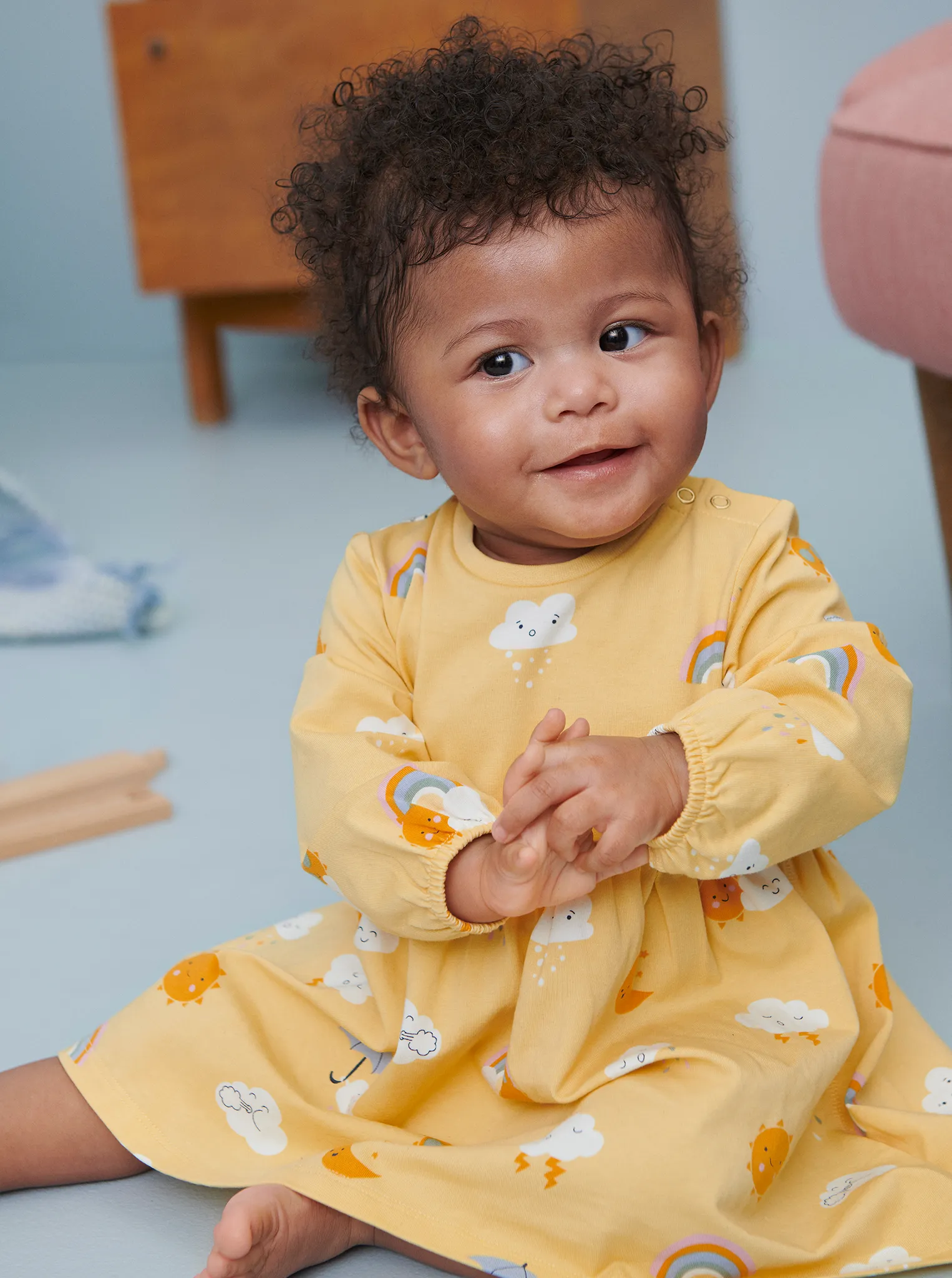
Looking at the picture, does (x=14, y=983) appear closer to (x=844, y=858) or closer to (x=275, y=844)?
(x=275, y=844)

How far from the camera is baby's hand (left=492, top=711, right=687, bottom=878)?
2.05ft

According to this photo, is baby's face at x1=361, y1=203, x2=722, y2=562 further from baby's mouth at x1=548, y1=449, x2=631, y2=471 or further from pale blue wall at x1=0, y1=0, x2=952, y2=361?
pale blue wall at x1=0, y1=0, x2=952, y2=361

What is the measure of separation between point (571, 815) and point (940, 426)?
73 centimetres

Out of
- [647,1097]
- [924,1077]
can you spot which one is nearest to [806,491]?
[924,1077]

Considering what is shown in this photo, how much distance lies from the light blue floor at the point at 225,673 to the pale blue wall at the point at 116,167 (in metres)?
0.22

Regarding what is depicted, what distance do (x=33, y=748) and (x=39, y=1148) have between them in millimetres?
649

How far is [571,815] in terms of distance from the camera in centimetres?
63

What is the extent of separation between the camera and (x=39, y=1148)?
0.73 m

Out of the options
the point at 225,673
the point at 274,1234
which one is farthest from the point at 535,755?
the point at 225,673

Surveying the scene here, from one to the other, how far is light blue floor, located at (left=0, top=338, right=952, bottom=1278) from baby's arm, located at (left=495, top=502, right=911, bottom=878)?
0.22m

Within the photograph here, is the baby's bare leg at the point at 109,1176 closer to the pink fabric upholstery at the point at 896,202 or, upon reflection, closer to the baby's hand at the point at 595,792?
the baby's hand at the point at 595,792

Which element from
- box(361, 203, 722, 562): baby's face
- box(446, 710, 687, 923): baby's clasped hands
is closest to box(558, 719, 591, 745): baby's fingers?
box(446, 710, 687, 923): baby's clasped hands

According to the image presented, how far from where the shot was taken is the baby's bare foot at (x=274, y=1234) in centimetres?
62

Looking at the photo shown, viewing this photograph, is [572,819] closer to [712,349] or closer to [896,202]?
[712,349]
